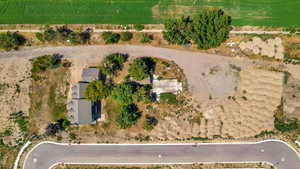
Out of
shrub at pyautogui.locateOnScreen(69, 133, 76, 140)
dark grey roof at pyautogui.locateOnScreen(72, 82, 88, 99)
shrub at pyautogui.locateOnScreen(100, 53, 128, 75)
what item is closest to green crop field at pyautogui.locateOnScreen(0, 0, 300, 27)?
shrub at pyautogui.locateOnScreen(100, 53, 128, 75)

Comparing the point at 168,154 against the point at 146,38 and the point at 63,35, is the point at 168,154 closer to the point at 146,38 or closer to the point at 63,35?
the point at 146,38

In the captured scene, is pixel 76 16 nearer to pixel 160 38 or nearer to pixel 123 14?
pixel 123 14

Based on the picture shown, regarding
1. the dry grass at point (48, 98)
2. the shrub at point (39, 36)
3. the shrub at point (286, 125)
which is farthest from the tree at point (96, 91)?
the shrub at point (286, 125)

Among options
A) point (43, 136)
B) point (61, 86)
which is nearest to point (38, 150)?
point (43, 136)

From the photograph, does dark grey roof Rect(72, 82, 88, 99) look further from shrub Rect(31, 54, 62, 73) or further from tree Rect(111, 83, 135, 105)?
shrub Rect(31, 54, 62, 73)

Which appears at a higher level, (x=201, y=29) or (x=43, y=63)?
(x=201, y=29)

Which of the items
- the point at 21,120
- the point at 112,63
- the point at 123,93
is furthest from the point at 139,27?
the point at 21,120
